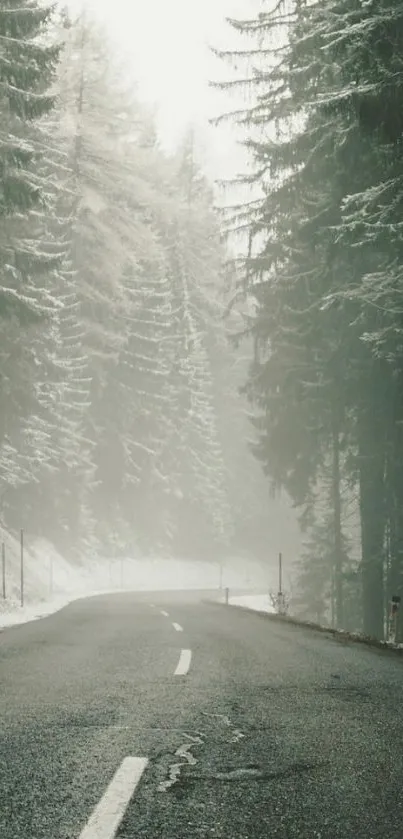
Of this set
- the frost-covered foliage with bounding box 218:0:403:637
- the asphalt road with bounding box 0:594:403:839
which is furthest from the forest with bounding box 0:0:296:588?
the asphalt road with bounding box 0:594:403:839

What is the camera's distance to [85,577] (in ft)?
132

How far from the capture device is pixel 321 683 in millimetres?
7199

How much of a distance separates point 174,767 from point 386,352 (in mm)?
12121

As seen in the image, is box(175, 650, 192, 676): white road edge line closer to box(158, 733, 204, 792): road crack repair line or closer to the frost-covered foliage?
box(158, 733, 204, 792): road crack repair line

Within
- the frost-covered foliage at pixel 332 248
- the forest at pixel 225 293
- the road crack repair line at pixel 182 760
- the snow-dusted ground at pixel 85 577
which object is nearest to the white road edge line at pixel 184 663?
the road crack repair line at pixel 182 760

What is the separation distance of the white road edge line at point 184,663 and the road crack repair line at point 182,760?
3.07 meters

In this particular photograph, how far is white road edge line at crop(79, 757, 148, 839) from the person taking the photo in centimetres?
309

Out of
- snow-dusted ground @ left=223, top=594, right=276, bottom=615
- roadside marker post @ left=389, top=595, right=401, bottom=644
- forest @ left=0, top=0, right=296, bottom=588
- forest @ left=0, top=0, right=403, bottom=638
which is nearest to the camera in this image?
roadside marker post @ left=389, top=595, right=401, bottom=644

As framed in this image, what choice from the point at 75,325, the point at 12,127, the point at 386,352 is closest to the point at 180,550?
the point at 75,325

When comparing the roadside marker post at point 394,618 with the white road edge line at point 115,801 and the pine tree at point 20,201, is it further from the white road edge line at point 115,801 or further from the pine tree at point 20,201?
the pine tree at point 20,201

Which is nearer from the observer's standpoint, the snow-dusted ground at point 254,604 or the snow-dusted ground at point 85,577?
the snow-dusted ground at point 85,577

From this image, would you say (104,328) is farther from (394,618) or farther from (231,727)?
(231,727)

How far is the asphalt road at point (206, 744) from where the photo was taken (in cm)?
330

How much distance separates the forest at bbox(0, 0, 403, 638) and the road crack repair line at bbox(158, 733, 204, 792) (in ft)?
26.1
